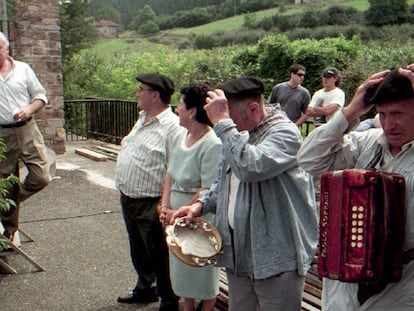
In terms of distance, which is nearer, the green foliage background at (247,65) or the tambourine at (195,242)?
the tambourine at (195,242)

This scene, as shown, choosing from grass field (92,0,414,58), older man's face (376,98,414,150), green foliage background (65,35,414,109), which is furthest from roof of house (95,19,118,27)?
older man's face (376,98,414,150)

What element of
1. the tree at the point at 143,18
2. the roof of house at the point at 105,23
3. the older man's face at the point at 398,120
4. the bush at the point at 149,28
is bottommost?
the older man's face at the point at 398,120

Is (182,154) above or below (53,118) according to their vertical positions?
above

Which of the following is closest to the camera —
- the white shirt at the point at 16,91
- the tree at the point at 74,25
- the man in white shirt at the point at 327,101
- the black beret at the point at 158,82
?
the black beret at the point at 158,82

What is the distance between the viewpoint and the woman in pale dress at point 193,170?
12.4 feet

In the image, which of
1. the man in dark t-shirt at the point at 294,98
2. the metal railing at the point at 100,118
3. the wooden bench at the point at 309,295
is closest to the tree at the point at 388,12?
the metal railing at the point at 100,118

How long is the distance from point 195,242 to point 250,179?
0.58 m

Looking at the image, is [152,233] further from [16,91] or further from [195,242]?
[16,91]

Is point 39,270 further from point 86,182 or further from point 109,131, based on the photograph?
point 109,131

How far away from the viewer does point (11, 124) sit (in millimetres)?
5586

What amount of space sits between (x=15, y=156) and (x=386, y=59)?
1739 centimetres

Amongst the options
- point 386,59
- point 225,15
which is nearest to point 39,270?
point 386,59

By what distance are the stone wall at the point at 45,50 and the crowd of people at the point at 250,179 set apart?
24.9 ft

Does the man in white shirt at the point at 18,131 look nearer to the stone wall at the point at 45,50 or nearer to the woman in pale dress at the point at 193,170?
the woman in pale dress at the point at 193,170
